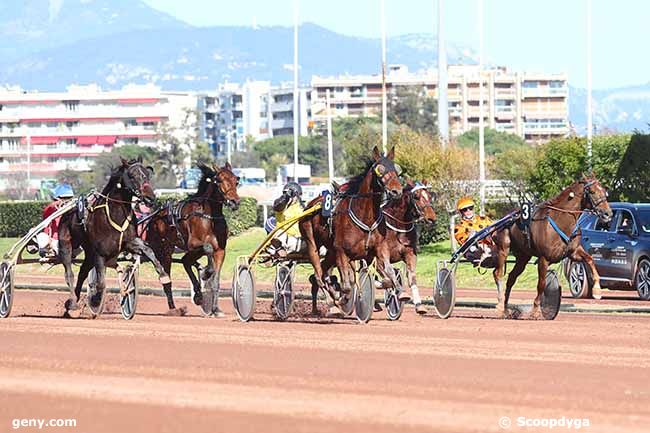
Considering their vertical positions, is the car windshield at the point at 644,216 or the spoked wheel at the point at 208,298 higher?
the car windshield at the point at 644,216

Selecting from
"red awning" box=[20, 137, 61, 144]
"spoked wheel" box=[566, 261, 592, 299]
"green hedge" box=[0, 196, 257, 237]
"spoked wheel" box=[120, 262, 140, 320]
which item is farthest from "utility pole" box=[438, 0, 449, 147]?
"red awning" box=[20, 137, 61, 144]

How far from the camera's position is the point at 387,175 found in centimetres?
1861

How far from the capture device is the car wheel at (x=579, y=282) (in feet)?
85.8

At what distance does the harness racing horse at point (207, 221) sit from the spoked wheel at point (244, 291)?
0.99 m

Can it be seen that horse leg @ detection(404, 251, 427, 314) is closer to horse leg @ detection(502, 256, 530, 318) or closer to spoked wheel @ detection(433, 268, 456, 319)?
spoked wheel @ detection(433, 268, 456, 319)

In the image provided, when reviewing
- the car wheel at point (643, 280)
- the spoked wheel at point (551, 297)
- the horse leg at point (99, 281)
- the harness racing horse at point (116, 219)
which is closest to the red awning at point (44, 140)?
the car wheel at point (643, 280)

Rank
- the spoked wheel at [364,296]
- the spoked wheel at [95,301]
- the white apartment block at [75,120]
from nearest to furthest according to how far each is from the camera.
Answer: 1. the spoked wheel at [364,296]
2. the spoked wheel at [95,301]
3. the white apartment block at [75,120]

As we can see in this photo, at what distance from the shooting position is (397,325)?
740 inches

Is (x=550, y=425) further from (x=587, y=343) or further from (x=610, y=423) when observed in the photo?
(x=587, y=343)

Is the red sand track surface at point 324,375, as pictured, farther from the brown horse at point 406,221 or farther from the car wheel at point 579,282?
the car wheel at point 579,282

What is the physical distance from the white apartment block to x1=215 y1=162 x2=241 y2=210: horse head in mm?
152695

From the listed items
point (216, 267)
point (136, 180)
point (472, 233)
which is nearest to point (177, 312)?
point (216, 267)

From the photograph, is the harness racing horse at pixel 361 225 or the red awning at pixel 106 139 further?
the red awning at pixel 106 139

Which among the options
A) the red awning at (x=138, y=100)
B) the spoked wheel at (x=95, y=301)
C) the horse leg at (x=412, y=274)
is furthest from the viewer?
the red awning at (x=138, y=100)
